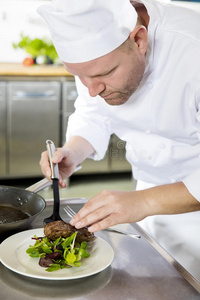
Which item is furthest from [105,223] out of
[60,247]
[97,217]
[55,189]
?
[55,189]

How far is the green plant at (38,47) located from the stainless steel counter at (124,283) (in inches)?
140

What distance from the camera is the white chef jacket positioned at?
1504mm

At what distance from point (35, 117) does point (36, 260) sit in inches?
121

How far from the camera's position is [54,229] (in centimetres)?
124

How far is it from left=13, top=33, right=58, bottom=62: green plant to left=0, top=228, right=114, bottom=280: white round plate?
3453 mm

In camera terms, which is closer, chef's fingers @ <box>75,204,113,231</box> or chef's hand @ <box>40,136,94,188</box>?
chef's fingers @ <box>75,204,113,231</box>

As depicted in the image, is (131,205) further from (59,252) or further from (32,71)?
(32,71)

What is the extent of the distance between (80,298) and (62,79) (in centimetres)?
327

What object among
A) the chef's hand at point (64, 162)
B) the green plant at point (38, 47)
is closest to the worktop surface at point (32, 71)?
the green plant at point (38, 47)

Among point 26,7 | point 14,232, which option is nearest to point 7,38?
point 26,7

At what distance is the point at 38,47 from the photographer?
4.57m

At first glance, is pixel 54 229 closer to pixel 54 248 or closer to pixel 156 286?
pixel 54 248

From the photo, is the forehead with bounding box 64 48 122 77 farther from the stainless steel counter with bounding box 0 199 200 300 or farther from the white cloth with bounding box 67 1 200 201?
the stainless steel counter with bounding box 0 199 200 300

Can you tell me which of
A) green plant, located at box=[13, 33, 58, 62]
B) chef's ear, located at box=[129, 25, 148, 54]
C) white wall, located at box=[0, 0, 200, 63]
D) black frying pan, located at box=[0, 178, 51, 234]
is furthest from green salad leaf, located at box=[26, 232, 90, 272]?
white wall, located at box=[0, 0, 200, 63]
